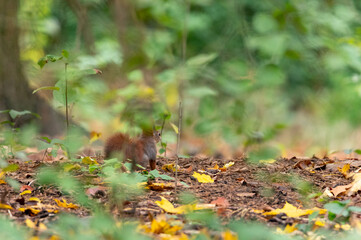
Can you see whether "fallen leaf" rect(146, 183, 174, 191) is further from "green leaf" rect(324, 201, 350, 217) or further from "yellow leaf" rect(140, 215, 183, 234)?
"green leaf" rect(324, 201, 350, 217)

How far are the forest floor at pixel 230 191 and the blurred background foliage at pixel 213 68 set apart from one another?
225mm

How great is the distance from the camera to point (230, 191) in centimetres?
284

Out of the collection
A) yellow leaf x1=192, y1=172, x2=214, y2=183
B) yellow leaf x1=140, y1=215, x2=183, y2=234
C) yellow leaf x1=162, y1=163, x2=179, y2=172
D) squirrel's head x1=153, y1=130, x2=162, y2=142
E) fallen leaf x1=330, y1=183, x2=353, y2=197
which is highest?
yellow leaf x1=140, y1=215, x2=183, y2=234

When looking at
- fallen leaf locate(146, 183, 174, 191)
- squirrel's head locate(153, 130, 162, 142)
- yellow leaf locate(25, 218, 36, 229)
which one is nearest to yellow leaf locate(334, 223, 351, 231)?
fallen leaf locate(146, 183, 174, 191)

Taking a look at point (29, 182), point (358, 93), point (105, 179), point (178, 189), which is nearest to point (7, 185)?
point (29, 182)

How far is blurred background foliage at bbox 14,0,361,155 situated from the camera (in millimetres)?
3518

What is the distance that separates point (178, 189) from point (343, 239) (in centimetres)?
108

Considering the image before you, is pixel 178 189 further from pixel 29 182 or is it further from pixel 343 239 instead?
pixel 343 239

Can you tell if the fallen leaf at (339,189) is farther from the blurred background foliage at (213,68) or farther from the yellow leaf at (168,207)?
the yellow leaf at (168,207)

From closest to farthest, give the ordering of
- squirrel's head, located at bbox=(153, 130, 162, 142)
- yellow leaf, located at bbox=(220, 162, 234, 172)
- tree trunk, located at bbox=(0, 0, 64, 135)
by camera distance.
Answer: yellow leaf, located at bbox=(220, 162, 234, 172) < squirrel's head, located at bbox=(153, 130, 162, 142) < tree trunk, located at bbox=(0, 0, 64, 135)

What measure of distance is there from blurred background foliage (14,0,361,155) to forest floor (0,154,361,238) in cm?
22

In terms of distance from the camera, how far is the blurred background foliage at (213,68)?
3518 mm

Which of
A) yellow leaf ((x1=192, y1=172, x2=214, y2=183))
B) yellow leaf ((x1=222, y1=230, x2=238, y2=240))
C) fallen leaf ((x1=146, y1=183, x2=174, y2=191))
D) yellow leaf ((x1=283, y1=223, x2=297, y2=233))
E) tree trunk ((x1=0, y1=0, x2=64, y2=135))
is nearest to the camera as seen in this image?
yellow leaf ((x1=222, y1=230, x2=238, y2=240))

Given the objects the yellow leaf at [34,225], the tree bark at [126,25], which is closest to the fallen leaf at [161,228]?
the yellow leaf at [34,225]
